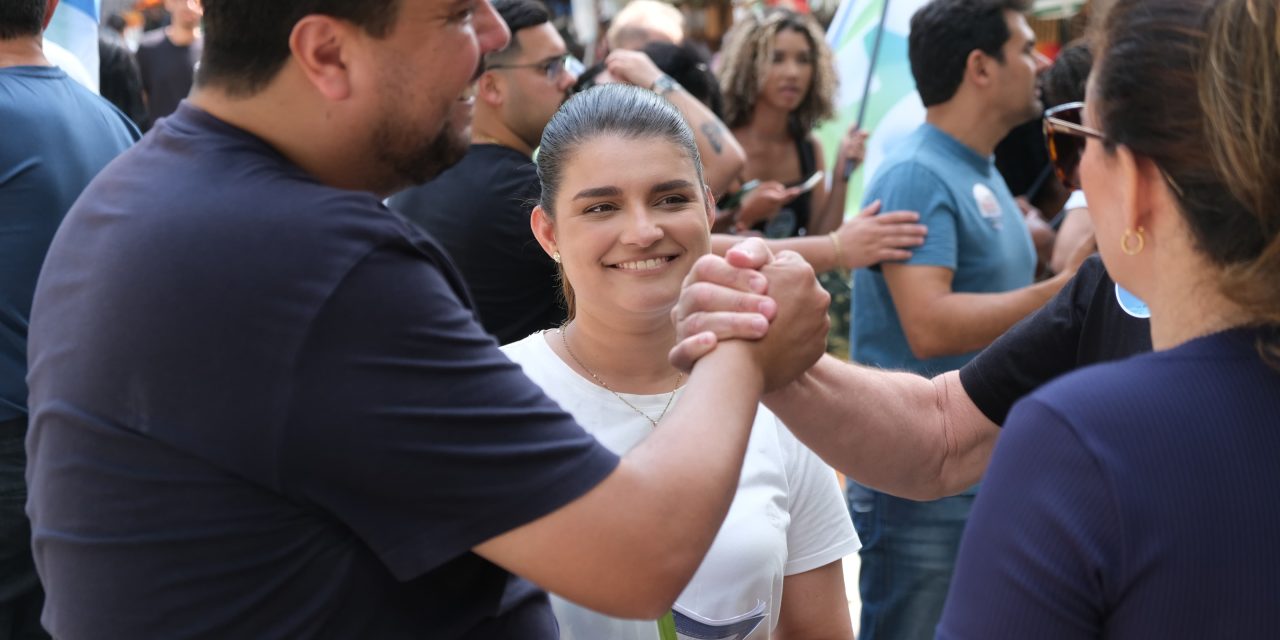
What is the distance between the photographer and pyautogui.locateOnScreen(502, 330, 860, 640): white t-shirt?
7.49 feet

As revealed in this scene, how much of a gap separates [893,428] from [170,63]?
7473mm

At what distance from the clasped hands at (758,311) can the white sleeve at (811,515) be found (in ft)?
1.70

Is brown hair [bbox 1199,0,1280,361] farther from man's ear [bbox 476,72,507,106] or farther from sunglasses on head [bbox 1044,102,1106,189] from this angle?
man's ear [bbox 476,72,507,106]

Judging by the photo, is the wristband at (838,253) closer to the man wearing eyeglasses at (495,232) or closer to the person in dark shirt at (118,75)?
the man wearing eyeglasses at (495,232)

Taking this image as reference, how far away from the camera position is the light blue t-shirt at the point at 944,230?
12.5 ft

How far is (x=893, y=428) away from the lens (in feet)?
7.43

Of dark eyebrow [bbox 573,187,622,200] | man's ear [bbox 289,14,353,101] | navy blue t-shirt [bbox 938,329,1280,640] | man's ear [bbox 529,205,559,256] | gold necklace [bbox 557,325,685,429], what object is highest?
man's ear [bbox 289,14,353,101]

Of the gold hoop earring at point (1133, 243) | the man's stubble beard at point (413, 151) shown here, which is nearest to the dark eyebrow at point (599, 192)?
the man's stubble beard at point (413, 151)

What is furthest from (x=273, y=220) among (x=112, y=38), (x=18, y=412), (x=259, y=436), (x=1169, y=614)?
(x=112, y=38)

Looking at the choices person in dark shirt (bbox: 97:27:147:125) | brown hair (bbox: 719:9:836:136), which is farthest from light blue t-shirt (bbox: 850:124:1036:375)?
person in dark shirt (bbox: 97:27:147:125)

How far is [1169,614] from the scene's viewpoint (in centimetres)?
131

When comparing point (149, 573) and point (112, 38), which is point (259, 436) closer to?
point (149, 573)

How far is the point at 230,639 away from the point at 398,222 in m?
0.52

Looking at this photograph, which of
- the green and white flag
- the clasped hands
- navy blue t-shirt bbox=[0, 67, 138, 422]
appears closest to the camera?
the clasped hands
